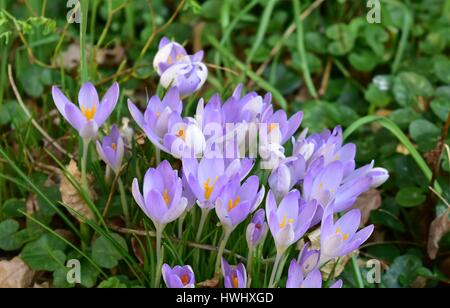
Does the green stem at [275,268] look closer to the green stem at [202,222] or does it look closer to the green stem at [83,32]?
the green stem at [202,222]

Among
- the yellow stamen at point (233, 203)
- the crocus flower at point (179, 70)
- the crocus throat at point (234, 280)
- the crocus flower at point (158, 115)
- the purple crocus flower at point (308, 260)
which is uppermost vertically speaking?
the crocus flower at point (179, 70)

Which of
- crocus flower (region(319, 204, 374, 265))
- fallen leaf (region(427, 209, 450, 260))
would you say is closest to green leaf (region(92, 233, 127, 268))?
crocus flower (region(319, 204, 374, 265))

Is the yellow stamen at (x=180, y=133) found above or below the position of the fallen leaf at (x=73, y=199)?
above

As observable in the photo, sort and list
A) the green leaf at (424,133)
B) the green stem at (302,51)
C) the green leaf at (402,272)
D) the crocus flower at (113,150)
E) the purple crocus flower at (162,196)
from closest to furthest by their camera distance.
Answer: the purple crocus flower at (162,196) → the crocus flower at (113,150) → the green leaf at (402,272) → the green leaf at (424,133) → the green stem at (302,51)

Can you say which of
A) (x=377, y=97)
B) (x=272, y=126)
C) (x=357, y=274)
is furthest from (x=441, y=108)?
(x=272, y=126)

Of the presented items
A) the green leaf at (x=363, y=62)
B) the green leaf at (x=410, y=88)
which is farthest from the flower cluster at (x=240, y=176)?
the green leaf at (x=363, y=62)

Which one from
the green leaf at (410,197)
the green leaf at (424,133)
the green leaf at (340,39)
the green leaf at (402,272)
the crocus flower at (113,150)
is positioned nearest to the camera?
the crocus flower at (113,150)

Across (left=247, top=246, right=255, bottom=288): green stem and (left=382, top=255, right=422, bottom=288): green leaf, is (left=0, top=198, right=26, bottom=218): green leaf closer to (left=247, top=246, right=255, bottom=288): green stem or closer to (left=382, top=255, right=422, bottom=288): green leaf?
(left=247, top=246, right=255, bottom=288): green stem
